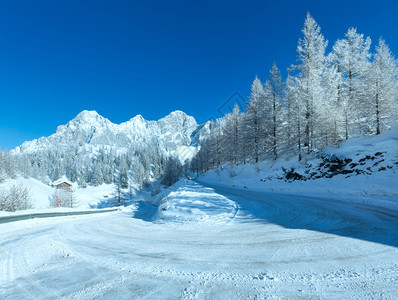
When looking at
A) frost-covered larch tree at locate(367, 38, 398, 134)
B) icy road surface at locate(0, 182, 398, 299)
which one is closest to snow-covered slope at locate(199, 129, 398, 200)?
frost-covered larch tree at locate(367, 38, 398, 134)

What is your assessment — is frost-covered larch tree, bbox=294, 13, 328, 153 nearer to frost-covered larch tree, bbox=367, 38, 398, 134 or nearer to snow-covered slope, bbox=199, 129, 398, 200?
snow-covered slope, bbox=199, 129, 398, 200

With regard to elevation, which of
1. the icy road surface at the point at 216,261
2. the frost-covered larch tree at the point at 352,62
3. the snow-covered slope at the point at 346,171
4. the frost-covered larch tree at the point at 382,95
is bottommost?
the icy road surface at the point at 216,261

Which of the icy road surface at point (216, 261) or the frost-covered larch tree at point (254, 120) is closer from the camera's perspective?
the icy road surface at point (216, 261)

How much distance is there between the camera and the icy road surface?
2.85 meters

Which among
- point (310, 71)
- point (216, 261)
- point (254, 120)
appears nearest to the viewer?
point (216, 261)

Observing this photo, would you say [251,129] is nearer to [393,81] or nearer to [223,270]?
[393,81]

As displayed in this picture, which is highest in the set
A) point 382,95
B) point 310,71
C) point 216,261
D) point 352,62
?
point 352,62

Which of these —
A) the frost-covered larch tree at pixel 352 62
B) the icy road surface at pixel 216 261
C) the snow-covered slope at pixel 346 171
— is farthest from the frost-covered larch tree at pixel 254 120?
the icy road surface at pixel 216 261

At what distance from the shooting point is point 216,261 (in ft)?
12.7

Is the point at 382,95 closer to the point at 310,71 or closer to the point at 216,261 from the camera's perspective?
the point at 310,71

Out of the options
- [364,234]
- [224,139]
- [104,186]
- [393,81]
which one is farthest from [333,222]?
[104,186]

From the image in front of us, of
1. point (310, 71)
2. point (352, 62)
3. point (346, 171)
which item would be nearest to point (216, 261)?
point (346, 171)

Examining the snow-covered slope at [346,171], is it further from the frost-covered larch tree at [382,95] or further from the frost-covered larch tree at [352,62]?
the frost-covered larch tree at [352,62]

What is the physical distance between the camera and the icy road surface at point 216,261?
9.34 feet
